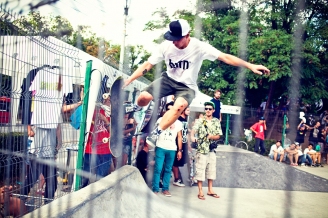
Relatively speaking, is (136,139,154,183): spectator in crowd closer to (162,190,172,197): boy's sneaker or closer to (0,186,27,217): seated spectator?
(162,190,172,197): boy's sneaker

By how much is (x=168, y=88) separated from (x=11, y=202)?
1.49 metres

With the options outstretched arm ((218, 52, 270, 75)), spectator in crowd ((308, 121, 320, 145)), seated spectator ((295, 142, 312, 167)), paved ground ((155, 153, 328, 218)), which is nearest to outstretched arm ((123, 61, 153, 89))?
outstretched arm ((218, 52, 270, 75))

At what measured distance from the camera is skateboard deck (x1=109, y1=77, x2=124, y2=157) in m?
2.90

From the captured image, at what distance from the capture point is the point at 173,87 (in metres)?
2.67

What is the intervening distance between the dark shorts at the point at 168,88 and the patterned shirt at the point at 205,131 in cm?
83

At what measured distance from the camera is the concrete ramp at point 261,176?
4402 mm

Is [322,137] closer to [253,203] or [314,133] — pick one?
[314,133]

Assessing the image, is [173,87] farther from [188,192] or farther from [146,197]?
[188,192]

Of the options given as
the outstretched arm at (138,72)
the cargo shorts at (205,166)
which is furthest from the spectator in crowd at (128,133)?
the cargo shorts at (205,166)

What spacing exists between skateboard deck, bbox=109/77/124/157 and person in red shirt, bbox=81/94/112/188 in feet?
0.18

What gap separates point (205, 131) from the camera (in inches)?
132

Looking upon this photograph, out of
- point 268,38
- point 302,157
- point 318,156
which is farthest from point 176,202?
point 318,156

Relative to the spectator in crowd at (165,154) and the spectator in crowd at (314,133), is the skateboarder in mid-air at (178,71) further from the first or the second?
the spectator in crowd at (314,133)

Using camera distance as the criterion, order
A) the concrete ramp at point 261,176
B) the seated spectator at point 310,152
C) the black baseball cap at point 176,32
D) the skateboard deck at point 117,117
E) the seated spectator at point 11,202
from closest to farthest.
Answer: the seated spectator at point 11,202 < the black baseball cap at point 176,32 < the skateboard deck at point 117,117 < the concrete ramp at point 261,176 < the seated spectator at point 310,152
